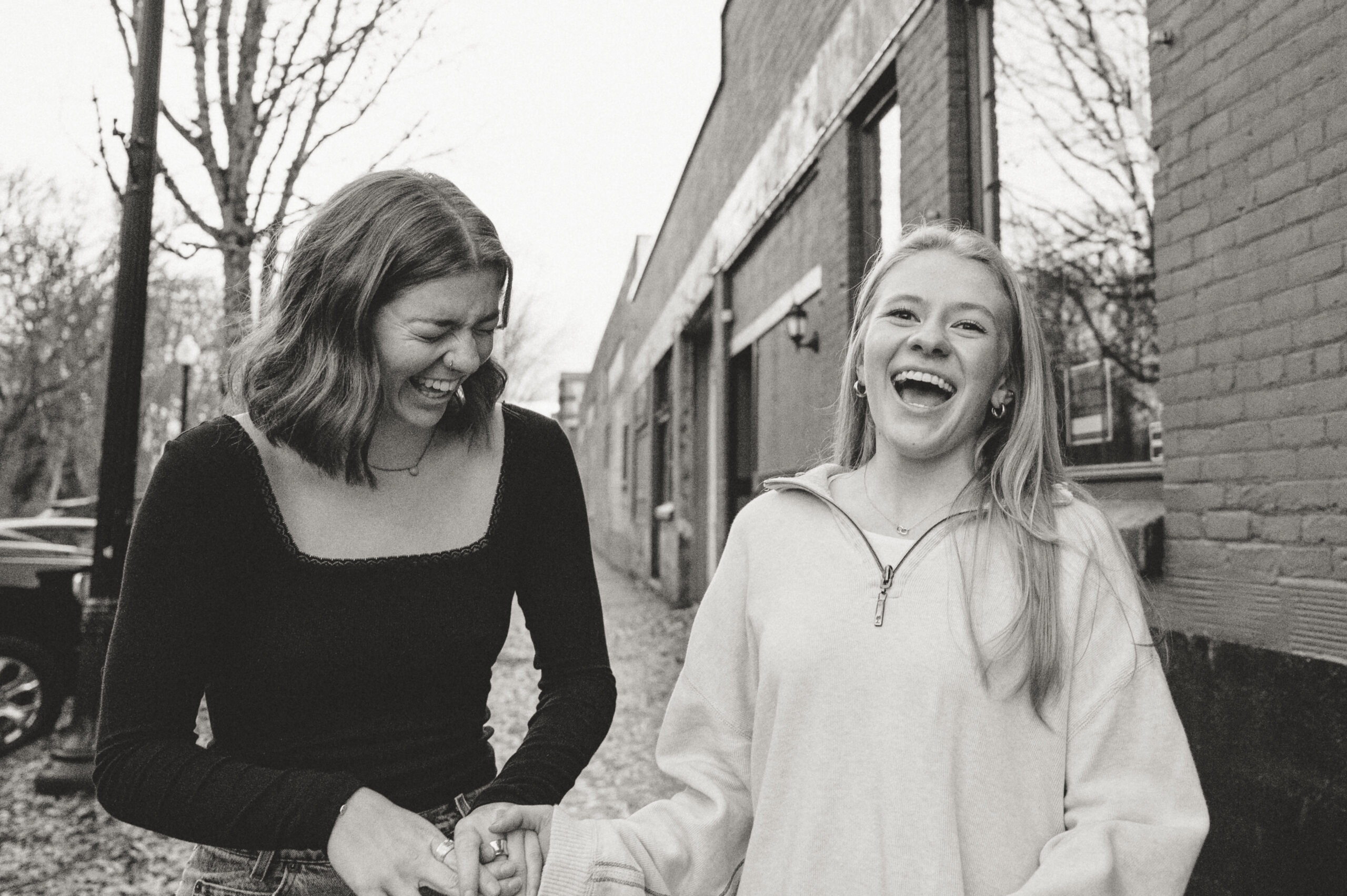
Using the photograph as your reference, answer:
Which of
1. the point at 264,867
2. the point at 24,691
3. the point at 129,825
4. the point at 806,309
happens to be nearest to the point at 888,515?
the point at 264,867

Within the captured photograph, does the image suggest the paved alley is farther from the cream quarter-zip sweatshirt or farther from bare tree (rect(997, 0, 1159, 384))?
bare tree (rect(997, 0, 1159, 384))

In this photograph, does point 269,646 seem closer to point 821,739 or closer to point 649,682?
point 821,739

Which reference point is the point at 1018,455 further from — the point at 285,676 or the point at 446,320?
the point at 285,676

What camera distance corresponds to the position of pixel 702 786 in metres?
1.97

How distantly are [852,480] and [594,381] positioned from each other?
30.6m

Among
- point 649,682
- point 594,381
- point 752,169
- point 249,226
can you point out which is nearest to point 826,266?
point 752,169

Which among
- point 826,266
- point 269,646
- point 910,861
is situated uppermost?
point 826,266

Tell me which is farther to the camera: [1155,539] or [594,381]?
[594,381]

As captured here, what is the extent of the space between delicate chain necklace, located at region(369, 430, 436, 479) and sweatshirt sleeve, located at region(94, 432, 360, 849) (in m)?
0.29

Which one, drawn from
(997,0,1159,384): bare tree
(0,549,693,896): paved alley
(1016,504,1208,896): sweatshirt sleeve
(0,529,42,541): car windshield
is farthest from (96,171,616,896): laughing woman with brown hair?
(0,529,42,541): car windshield

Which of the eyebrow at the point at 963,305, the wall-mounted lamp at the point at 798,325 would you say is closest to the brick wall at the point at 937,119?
the wall-mounted lamp at the point at 798,325

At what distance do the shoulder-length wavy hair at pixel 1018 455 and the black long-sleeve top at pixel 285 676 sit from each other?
2.39 feet

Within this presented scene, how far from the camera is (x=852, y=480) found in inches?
85.2

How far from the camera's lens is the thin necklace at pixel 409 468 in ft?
6.19
